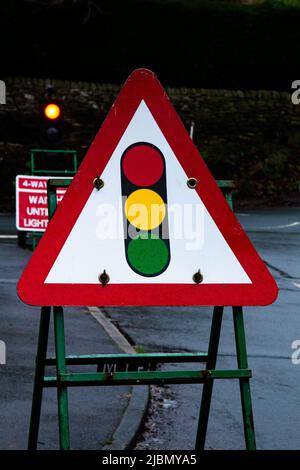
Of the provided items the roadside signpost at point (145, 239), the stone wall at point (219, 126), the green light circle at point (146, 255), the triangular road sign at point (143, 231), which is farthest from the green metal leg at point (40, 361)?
the stone wall at point (219, 126)

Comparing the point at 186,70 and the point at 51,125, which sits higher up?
the point at 186,70

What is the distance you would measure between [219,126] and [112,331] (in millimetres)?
25491

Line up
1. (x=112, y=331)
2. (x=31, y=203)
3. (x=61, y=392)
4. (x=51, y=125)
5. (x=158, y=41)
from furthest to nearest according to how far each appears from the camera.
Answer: (x=158, y=41) < (x=51, y=125) < (x=31, y=203) < (x=112, y=331) < (x=61, y=392)

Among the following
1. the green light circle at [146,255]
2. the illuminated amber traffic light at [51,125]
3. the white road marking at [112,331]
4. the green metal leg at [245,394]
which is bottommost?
the green metal leg at [245,394]

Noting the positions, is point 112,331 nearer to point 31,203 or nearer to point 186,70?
point 31,203

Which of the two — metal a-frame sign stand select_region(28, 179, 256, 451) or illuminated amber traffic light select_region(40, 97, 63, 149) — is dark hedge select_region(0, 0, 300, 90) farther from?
metal a-frame sign stand select_region(28, 179, 256, 451)

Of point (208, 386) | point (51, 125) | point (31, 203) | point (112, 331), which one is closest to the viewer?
point (208, 386)

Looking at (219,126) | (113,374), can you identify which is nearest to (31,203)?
(113,374)

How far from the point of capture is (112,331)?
10.6 m

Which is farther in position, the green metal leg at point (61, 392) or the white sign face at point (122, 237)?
the white sign face at point (122, 237)

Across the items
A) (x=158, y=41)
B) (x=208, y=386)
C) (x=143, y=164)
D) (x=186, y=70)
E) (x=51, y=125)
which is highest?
(x=158, y=41)

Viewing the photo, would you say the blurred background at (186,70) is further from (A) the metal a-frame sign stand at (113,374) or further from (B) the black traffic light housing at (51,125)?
(A) the metal a-frame sign stand at (113,374)

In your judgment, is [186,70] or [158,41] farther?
[186,70]

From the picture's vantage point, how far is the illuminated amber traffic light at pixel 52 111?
20.8 meters
